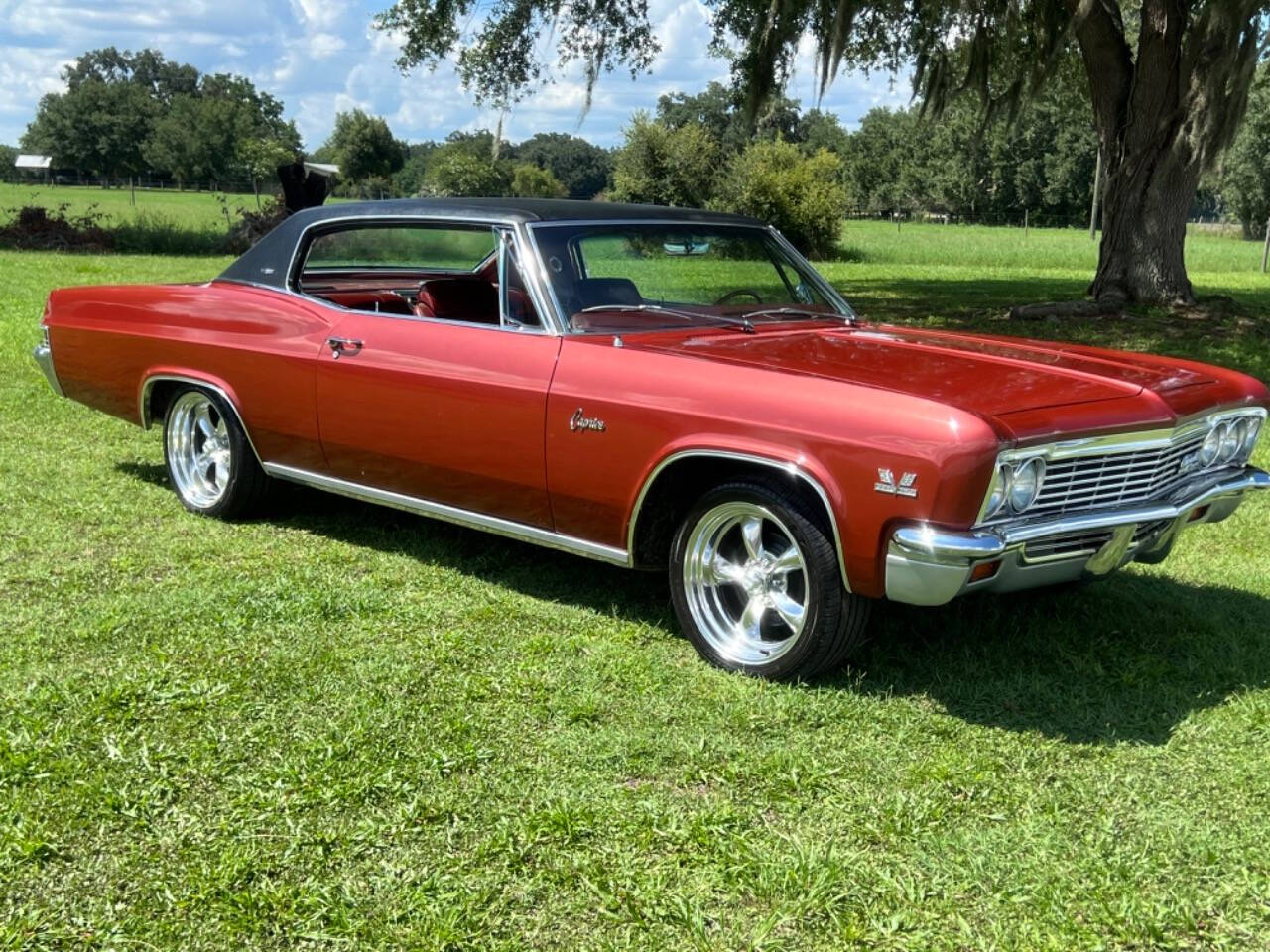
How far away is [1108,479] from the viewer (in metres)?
3.90

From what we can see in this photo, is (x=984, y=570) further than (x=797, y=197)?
No

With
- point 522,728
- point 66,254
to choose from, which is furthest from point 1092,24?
point 66,254

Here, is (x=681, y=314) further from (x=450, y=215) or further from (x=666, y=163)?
(x=666, y=163)

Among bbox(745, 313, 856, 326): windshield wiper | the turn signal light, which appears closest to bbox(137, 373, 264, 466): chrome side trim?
bbox(745, 313, 856, 326): windshield wiper

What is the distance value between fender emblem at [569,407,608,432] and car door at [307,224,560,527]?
0.15 m

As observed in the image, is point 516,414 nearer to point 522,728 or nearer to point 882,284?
point 522,728

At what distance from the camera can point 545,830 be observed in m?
3.09

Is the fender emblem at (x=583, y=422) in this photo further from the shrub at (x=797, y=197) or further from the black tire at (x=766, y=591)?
the shrub at (x=797, y=197)

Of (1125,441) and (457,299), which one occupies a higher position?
(457,299)

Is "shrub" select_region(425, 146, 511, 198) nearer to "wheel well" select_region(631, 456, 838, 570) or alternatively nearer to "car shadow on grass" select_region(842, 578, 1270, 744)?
"car shadow on grass" select_region(842, 578, 1270, 744)

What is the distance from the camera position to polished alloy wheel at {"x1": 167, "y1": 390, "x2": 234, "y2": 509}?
5.91 meters

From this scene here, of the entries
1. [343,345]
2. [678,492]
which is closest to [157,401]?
[343,345]

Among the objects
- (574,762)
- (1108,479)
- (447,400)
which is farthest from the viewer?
(447,400)

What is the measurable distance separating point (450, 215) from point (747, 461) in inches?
71.5
